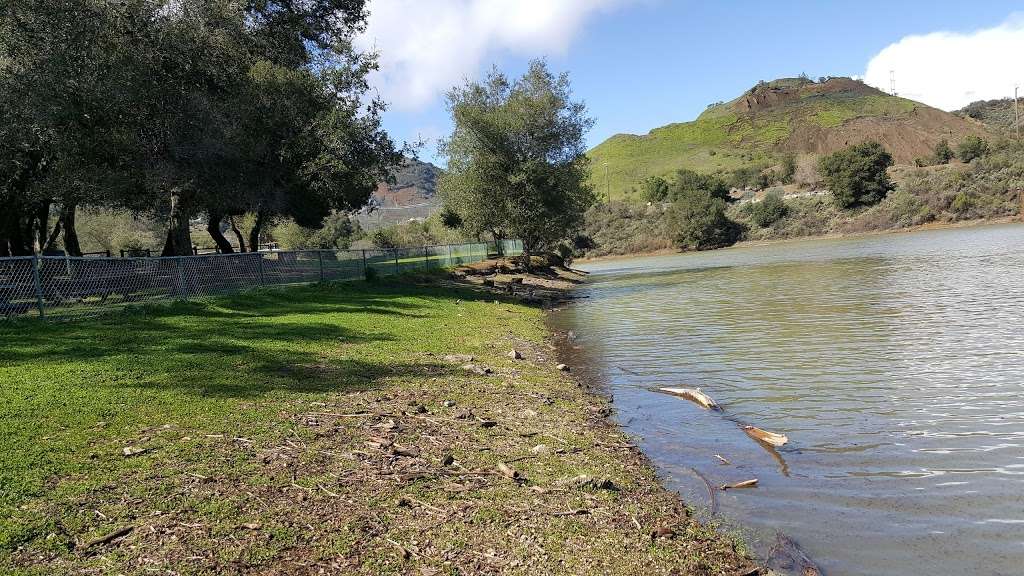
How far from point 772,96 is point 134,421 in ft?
715

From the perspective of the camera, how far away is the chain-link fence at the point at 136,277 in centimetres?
1185

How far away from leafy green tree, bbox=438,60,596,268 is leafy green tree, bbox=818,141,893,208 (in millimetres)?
62764

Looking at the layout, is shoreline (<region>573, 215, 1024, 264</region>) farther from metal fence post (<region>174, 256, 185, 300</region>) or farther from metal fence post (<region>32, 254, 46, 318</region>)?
metal fence post (<region>32, 254, 46, 318</region>)

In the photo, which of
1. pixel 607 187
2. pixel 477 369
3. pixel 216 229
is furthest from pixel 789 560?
pixel 607 187

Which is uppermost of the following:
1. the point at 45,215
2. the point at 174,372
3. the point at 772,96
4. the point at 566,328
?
the point at 772,96

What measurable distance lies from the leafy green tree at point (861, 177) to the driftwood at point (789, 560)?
9481 cm

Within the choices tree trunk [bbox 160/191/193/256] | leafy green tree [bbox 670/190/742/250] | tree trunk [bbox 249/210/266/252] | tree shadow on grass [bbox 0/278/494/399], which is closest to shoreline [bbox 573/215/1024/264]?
leafy green tree [bbox 670/190/742/250]

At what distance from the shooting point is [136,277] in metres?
14.7

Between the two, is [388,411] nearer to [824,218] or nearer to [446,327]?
[446,327]

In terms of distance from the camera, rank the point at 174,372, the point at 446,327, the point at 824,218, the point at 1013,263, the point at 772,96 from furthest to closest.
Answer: the point at 772,96
the point at 824,218
the point at 1013,263
the point at 446,327
the point at 174,372

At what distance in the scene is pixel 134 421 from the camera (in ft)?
21.0

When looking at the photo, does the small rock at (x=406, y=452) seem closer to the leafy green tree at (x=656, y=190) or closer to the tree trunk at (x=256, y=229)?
the tree trunk at (x=256, y=229)

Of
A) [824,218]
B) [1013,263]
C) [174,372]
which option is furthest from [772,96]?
[174,372]

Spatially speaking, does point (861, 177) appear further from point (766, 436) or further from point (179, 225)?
point (766, 436)
